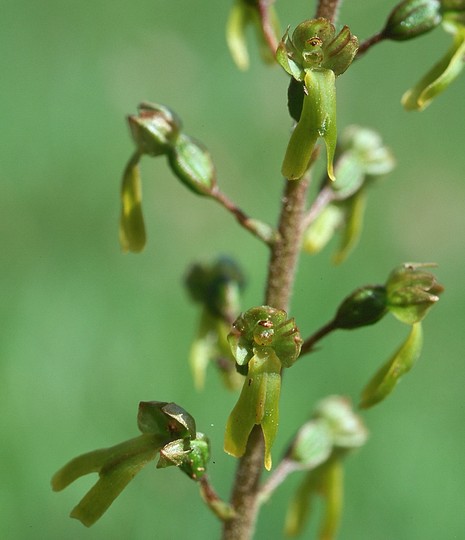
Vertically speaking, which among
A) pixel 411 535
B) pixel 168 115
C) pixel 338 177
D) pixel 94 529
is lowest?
pixel 411 535

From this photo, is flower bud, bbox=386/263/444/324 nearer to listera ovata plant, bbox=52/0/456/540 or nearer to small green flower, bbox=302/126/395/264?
listera ovata plant, bbox=52/0/456/540

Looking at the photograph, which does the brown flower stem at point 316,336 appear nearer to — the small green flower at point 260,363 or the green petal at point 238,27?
the small green flower at point 260,363

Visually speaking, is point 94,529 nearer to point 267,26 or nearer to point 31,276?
point 31,276

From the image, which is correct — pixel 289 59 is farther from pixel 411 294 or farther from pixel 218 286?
pixel 218 286

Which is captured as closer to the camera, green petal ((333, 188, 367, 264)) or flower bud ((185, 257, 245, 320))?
green petal ((333, 188, 367, 264))

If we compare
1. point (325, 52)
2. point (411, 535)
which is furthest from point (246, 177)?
point (325, 52)

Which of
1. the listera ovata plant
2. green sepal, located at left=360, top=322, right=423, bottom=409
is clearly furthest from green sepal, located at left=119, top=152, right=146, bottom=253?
green sepal, located at left=360, top=322, right=423, bottom=409

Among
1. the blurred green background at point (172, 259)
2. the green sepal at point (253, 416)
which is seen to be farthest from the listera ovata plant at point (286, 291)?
the blurred green background at point (172, 259)
